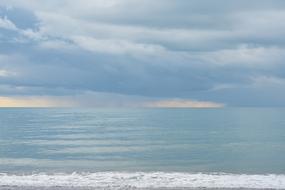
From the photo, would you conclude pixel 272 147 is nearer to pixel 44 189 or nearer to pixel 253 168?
pixel 253 168

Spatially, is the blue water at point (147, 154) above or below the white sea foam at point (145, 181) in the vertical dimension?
above

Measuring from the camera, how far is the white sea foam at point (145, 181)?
29.0 meters

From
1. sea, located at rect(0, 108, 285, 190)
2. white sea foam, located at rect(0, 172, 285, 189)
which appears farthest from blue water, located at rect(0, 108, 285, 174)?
white sea foam, located at rect(0, 172, 285, 189)

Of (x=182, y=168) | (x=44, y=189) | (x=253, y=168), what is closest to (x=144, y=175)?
(x=44, y=189)

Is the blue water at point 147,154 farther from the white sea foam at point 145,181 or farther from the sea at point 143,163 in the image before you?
the white sea foam at point 145,181

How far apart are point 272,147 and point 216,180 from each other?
31.2m

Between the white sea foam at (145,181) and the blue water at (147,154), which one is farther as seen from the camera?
the blue water at (147,154)

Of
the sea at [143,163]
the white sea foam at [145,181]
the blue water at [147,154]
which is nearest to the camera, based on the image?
the white sea foam at [145,181]

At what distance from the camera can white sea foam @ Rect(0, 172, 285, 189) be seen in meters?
29.0

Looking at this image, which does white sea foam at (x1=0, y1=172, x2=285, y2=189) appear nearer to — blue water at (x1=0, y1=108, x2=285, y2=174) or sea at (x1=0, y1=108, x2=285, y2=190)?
sea at (x1=0, y1=108, x2=285, y2=190)

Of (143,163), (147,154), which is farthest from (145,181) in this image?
(147,154)

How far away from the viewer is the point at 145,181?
30.5 meters

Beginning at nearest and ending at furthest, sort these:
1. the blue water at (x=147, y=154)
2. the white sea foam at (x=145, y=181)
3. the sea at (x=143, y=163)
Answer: the white sea foam at (x=145, y=181)
the sea at (x=143, y=163)
the blue water at (x=147, y=154)

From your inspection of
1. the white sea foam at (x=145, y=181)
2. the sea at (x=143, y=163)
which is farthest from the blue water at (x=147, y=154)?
the white sea foam at (x=145, y=181)
